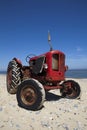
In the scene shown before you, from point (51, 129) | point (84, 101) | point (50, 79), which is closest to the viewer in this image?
point (51, 129)

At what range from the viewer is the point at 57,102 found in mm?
9016

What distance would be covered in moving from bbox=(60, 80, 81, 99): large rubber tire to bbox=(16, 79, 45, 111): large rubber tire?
2684mm

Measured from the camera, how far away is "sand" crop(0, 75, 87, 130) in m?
6.13

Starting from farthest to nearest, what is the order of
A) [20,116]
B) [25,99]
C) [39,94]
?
[25,99], [39,94], [20,116]

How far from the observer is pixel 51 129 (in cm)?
600

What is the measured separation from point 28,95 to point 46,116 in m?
1.41

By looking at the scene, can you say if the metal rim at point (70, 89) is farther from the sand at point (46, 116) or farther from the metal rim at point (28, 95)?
the metal rim at point (28, 95)

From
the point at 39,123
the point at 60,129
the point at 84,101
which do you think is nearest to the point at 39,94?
the point at 39,123

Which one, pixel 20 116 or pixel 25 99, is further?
pixel 25 99

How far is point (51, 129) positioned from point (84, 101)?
3.90 m

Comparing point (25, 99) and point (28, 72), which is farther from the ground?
point (28, 72)

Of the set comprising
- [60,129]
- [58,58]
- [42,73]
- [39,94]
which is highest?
[58,58]

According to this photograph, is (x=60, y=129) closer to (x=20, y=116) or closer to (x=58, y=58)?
(x=20, y=116)

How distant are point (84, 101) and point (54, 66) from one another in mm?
2214
